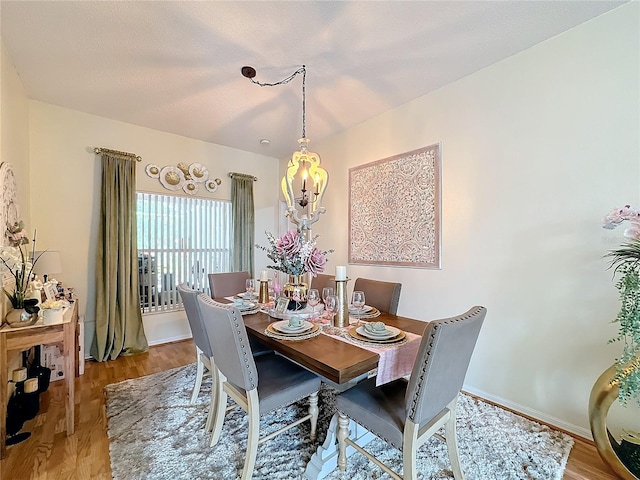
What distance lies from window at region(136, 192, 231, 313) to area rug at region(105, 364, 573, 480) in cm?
174

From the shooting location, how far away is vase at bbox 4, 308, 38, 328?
1.92 metres

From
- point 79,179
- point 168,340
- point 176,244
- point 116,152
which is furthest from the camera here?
point 176,244

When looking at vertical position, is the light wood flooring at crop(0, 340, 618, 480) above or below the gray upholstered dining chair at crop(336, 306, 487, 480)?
below

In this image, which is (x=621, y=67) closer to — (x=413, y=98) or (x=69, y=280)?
(x=413, y=98)

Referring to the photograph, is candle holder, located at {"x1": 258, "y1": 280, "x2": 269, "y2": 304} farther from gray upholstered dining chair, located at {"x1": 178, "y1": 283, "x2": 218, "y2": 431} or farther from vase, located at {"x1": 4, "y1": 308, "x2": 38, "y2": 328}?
vase, located at {"x1": 4, "y1": 308, "x2": 38, "y2": 328}

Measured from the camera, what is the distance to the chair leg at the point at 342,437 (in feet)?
5.15

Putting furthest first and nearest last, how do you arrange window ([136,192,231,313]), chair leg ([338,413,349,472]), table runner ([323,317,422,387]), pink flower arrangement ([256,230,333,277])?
window ([136,192,231,313]) < pink flower arrangement ([256,230,333,277]) < chair leg ([338,413,349,472]) < table runner ([323,317,422,387])

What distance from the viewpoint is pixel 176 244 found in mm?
4059

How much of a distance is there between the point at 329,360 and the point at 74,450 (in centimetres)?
187

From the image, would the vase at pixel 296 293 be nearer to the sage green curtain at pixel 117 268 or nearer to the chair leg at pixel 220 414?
the chair leg at pixel 220 414

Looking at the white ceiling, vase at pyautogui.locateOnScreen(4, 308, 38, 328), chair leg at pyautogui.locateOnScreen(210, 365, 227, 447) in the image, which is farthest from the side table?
the white ceiling

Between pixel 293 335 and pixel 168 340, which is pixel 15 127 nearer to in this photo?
pixel 168 340

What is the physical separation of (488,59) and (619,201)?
150 cm

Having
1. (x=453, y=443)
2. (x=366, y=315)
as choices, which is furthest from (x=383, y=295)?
(x=453, y=443)
